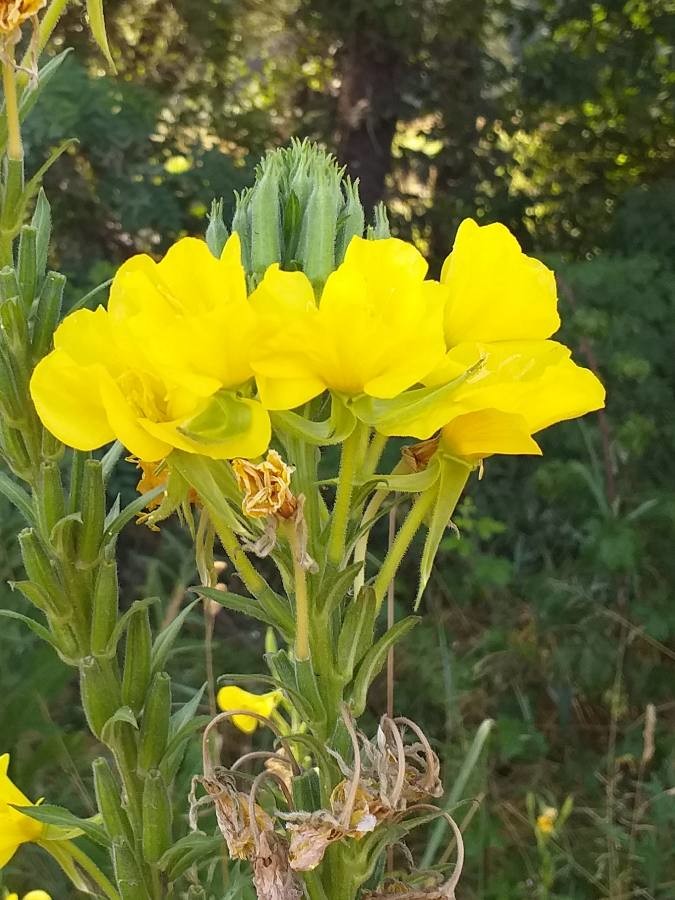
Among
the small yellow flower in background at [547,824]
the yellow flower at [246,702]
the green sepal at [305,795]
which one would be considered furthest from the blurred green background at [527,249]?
the green sepal at [305,795]

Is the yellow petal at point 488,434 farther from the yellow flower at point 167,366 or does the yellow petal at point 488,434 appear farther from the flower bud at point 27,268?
the flower bud at point 27,268

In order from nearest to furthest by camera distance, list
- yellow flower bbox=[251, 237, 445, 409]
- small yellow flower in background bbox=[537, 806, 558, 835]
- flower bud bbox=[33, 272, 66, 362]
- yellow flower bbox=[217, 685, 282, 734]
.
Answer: yellow flower bbox=[251, 237, 445, 409], flower bud bbox=[33, 272, 66, 362], yellow flower bbox=[217, 685, 282, 734], small yellow flower in background bbox=[537, 806, 558, 835]

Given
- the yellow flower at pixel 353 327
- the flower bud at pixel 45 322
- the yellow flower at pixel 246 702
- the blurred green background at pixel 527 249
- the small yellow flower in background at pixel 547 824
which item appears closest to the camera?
the yellow flower at pixel 353 327

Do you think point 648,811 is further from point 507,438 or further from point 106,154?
point 106,154

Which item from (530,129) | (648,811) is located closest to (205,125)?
(530,129)

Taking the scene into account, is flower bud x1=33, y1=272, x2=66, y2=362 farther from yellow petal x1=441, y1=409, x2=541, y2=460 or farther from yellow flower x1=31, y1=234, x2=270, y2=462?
yellow petal x1=441, y1=409, x2=541, y2=460

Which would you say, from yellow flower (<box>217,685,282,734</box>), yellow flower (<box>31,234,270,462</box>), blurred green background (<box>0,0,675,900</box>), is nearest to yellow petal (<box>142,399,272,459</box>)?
yellow flower (<box>31,234,270,462</box>)
